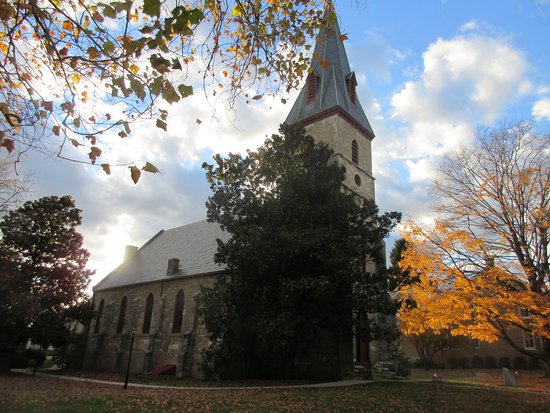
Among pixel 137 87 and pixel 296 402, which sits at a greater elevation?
pixel 137 87

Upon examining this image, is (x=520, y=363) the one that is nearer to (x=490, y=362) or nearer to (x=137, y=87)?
(x=490, y=362)

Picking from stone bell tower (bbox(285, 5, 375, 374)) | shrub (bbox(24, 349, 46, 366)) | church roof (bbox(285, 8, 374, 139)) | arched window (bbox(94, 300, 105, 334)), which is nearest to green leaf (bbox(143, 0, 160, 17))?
stone bell tower (bbox(285, 5, 375, 374))

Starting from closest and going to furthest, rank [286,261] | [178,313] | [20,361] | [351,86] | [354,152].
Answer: [286,261] → [178,313] → [354,152] → [351,86] → [20,361]

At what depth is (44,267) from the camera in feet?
78.7

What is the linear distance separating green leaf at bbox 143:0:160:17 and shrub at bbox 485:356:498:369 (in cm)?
3846

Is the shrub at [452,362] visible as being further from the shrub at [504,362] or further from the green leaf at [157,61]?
the green leaf at [157,61]

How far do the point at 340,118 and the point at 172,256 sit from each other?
15389 mm

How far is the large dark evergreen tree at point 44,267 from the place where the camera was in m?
22.2

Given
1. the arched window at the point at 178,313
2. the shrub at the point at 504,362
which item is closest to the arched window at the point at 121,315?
the arched window at the point at 178,313

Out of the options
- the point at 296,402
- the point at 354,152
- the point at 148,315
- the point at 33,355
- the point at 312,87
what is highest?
the point at 312,87

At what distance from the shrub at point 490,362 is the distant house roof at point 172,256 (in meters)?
25.4

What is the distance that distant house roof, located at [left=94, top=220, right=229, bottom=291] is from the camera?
24.7 m

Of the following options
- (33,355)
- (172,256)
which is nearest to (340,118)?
(172,256)

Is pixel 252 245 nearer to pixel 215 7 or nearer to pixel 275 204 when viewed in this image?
pixel 275 204
